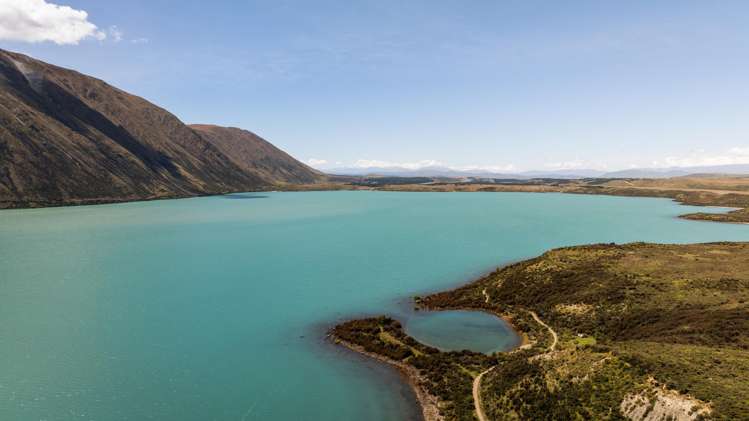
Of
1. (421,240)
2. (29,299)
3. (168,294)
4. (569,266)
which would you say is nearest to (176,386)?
(168,294)

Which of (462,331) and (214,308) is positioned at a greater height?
(214,308)

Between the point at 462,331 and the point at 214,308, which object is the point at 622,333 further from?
the point at 214,308

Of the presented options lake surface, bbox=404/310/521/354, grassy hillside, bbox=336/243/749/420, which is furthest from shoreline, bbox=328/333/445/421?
lake surface, bbox=404/310/521/354

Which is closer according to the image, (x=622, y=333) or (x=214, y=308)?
(x=622, y=333)

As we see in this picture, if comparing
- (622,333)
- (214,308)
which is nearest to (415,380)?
(622,333)

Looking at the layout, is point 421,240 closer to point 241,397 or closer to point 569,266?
point 569,266

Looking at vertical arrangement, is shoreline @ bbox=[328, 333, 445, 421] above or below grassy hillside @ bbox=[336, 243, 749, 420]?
below

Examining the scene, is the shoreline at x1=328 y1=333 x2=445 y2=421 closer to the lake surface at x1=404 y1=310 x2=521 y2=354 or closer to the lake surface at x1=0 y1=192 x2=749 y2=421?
the lake surface at x1=0 y1=192 x2=749 y2=421
